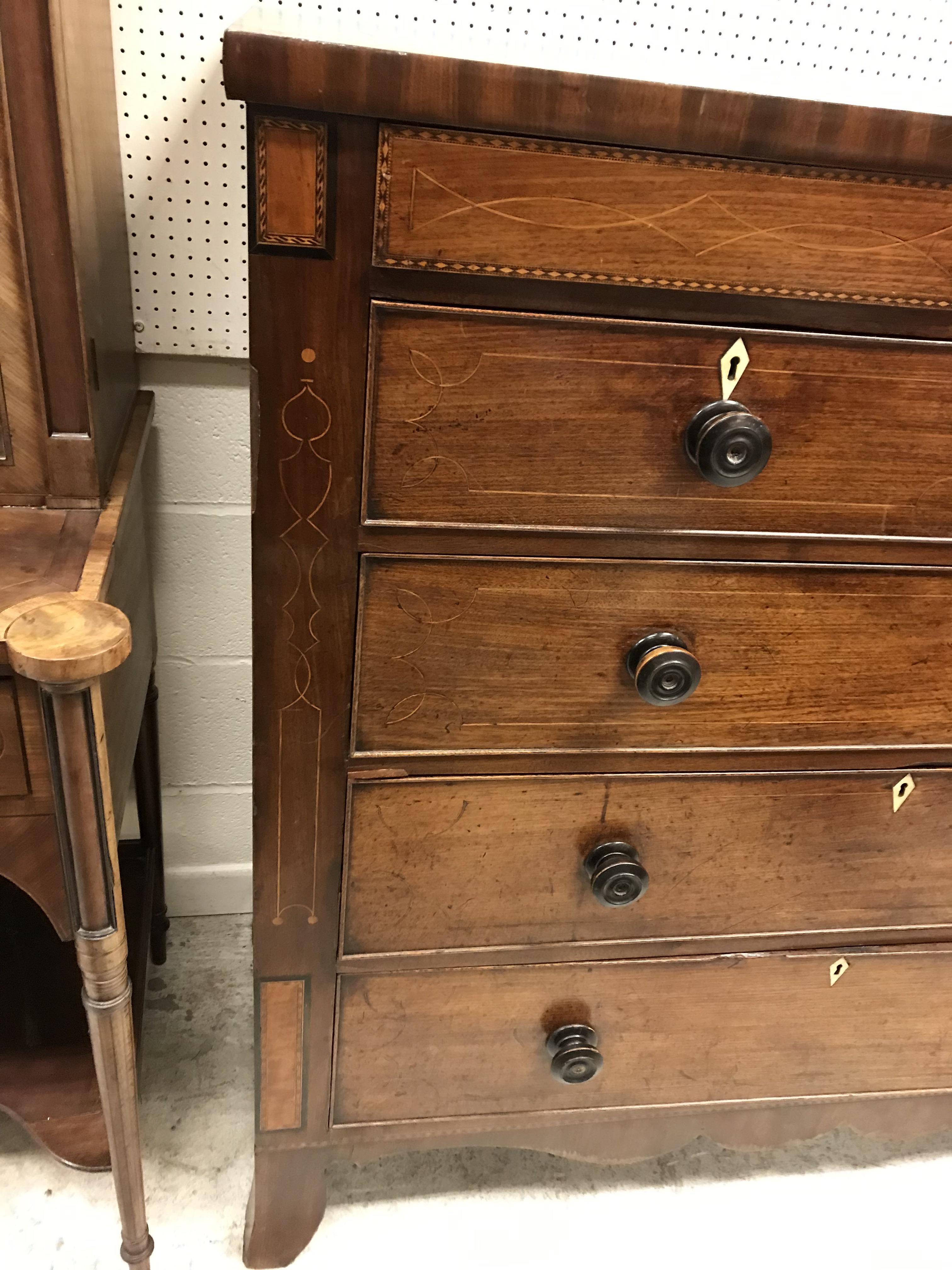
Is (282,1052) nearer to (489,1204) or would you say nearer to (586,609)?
(489,1204)

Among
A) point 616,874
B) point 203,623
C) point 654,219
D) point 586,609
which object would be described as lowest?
point 203,623

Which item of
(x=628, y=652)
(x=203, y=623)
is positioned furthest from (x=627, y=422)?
(x=203, y=623)

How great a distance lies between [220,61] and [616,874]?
0.94m

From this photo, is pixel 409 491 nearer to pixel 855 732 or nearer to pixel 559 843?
pixel 559 843

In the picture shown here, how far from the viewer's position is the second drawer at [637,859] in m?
0.85

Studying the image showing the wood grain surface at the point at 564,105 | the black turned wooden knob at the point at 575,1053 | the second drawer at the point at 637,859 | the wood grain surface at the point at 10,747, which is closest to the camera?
the wood grain surface at the point at 564,105

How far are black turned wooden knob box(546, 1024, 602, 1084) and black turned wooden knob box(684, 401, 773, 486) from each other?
60 cm

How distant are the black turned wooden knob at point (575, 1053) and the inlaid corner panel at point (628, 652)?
340 mm

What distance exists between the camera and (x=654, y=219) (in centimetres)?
64

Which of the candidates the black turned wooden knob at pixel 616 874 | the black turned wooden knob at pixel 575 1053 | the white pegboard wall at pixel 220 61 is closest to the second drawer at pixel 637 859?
the black turned wooden knob at pixel 616 874

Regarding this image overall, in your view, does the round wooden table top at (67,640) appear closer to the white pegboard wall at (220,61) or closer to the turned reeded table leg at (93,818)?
the turned reeded table leg at (93,818)

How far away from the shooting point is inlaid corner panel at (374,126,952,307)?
2.02ft

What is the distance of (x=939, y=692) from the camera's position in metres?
0.87

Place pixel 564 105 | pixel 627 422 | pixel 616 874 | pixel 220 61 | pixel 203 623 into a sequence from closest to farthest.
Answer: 1. pixel 564 105
2. pixel 627 422
3. pixel 616 874
4. pixel 220 61
5. pixel 203 623
